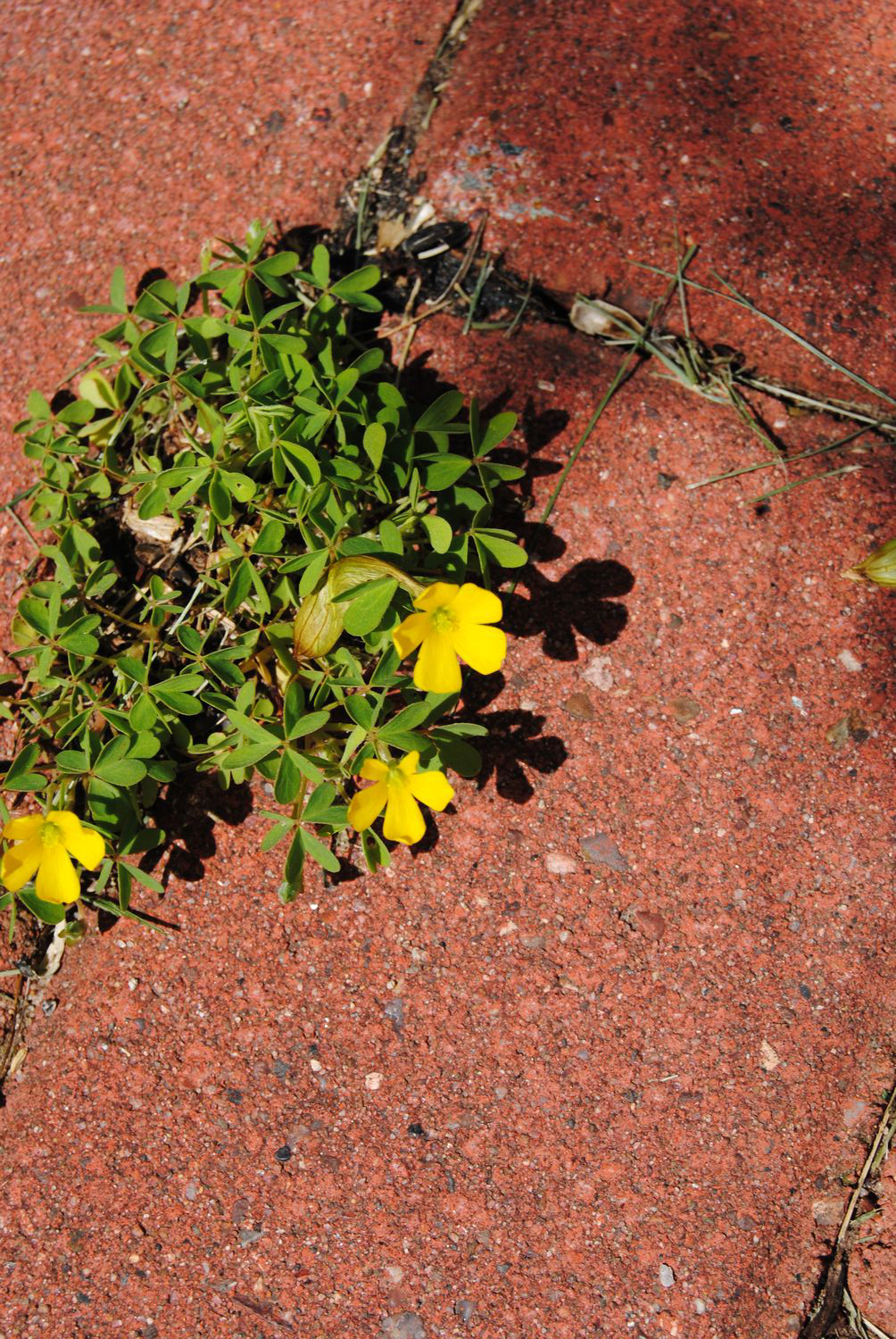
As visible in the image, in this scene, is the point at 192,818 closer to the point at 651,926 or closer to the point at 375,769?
the point at 375,769

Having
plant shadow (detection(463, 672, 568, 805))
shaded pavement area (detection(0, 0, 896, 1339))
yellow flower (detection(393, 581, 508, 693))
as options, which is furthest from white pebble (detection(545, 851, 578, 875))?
yellow flower (detection(393, 581, 508, 693))

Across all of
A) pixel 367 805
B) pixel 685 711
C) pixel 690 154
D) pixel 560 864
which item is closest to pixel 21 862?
pixel 367 805

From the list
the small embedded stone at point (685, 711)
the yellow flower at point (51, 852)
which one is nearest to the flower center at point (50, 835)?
the yellow flower at point (51, 852)

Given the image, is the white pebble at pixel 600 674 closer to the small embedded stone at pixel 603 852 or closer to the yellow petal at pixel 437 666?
the small embedded stone at pixel 603 852

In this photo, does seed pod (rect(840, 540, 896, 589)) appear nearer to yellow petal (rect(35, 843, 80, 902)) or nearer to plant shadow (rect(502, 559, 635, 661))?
plant shadow (rect(502, 559, 635, 661))

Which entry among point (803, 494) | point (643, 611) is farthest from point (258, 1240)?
point (803, 494)
